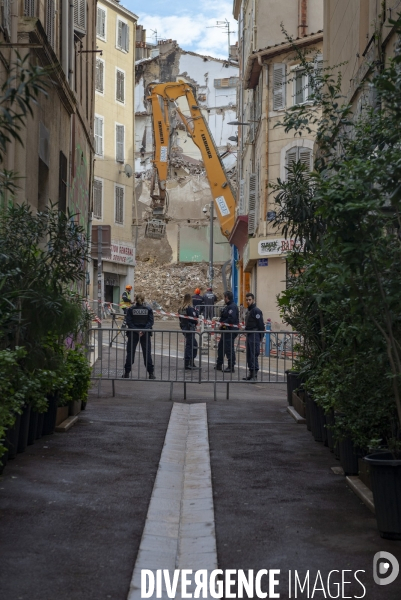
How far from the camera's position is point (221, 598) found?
204 inches

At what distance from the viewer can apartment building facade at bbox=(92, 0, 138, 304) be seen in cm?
4797

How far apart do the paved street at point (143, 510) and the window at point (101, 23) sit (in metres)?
38.8

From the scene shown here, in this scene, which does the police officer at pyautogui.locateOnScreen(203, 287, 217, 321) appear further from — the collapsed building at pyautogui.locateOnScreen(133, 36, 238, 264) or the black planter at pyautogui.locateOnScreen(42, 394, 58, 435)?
the black planter at pyautogui.locateOnScreen(42, 394, 58, 435)

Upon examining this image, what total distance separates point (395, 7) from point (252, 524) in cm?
766

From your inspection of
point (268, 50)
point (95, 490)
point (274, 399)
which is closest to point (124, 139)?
point (268, 50)

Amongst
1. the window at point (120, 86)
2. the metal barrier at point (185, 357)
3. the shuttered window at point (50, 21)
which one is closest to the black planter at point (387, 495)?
the metal barrier at point (185, 357)

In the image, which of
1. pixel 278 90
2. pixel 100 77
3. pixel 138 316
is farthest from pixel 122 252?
pixel 138 316

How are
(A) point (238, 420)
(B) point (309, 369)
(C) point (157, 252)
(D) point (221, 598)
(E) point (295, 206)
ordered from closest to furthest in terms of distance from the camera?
(D) point (221, 598) → (E) point (295, 206) → (B) point (309, 369) → (A) point (238, 420) → (C) point (157, 252)

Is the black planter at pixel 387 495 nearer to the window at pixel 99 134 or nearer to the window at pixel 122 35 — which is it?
the window at pixel 99 134

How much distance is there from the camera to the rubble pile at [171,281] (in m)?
57.4

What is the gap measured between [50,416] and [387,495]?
18.1ft

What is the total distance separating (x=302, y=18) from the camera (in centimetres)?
3331

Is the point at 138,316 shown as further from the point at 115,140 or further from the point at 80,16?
the point at 115,140

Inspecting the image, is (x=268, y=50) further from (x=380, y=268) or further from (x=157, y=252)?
(x=157, y=252)
